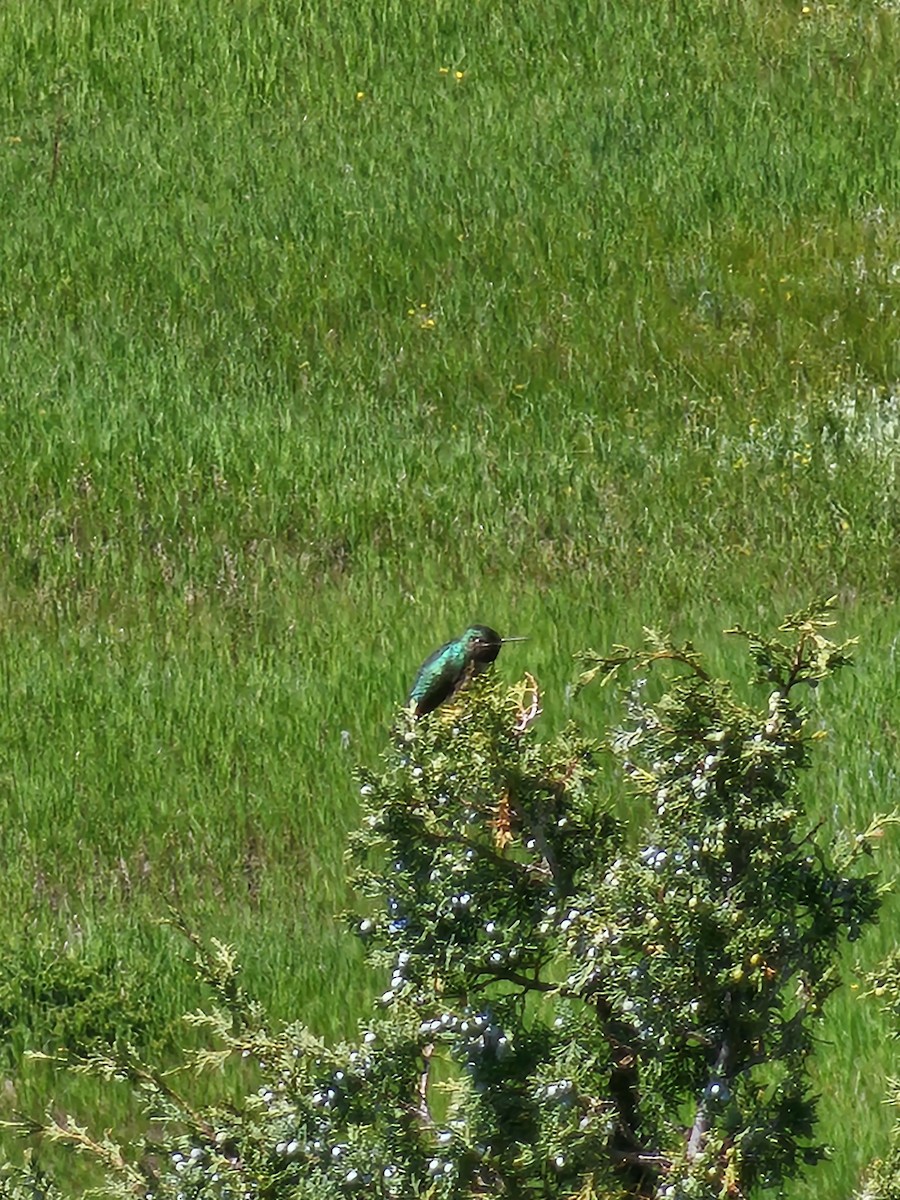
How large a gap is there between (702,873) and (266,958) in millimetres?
3044

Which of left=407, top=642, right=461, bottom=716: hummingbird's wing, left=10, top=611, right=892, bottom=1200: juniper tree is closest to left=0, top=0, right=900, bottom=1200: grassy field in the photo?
left=407, top=642, right=461, bottom=716: hummingbird's wing

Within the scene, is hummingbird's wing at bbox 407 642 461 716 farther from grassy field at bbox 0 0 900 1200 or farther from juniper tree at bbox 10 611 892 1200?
juniper tree at bbox 10 611 892 1200

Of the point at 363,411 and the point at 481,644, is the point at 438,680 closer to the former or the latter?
the point at 481,644

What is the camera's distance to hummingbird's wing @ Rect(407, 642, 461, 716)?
232 inches

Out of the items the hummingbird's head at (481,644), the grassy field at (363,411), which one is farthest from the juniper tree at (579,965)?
the hummingbird's head at (481,644)

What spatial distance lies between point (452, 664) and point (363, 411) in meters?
4.53

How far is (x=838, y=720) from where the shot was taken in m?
7.05

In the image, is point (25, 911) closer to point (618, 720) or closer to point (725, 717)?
point (618, 720)

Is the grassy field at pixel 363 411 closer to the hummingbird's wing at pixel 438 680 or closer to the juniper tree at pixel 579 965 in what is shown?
the hummingbird's wing at pixel 438 680

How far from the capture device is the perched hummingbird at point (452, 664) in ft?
18.9

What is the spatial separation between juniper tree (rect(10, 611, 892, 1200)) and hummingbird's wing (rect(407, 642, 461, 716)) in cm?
243

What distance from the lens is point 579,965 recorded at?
3.09 m

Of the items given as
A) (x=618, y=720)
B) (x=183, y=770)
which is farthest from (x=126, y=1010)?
(x=618, y=720)

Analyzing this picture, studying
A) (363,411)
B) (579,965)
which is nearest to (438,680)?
(579,965)
